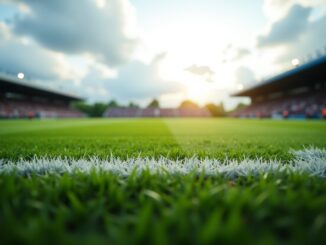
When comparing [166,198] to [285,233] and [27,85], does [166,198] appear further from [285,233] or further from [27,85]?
[27,85]

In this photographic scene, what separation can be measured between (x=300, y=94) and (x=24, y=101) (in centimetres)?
5677

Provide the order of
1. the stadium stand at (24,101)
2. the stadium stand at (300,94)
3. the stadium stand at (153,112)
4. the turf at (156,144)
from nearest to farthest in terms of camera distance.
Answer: the turf at (156,144) → the stadium stand at (300,94) → the stadium stand at (24,101) → the stadium stand at (153,112)

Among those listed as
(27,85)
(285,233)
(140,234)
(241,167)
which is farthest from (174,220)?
(27,85)

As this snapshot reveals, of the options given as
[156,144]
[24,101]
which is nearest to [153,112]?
[24,101]

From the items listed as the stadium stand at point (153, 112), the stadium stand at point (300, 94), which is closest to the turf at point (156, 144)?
the stadium stand at point (300, 94)

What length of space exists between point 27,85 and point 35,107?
8445 millimetres

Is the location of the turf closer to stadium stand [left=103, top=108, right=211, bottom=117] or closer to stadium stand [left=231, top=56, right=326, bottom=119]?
stadium stand [left=231, top=56, right=326, bottom=119]

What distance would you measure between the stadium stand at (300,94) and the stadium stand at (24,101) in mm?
39797

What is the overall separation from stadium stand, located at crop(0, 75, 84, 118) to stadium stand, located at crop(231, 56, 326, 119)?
131ft

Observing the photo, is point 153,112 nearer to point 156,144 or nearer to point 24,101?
point 24,101

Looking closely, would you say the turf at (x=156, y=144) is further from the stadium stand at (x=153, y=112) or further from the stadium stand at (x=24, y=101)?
the stadium stand at (x=153, y=112)

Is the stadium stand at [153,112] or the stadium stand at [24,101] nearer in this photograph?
the stadium stand at [24,101]

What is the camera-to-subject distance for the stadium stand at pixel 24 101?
32344mm

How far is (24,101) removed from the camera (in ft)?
131
